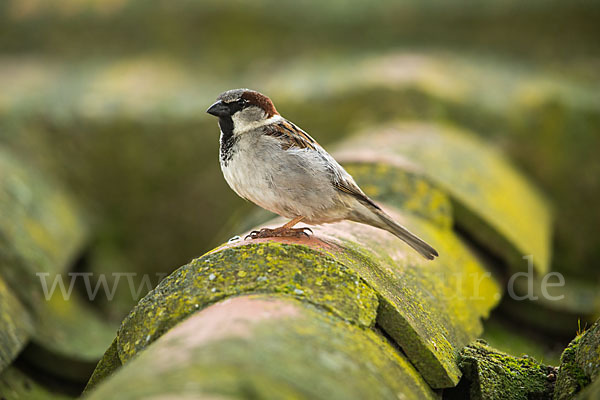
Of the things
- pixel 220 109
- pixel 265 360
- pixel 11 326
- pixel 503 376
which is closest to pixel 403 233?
pixel 503 376

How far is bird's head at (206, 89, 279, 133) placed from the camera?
3391 mm

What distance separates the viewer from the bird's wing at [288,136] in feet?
10.6

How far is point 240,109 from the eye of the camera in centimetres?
341

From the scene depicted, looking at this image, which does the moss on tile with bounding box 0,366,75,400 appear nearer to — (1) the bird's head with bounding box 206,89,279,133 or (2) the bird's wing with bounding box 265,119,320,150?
(1) the bird's head with bounding box 206,89,279,133

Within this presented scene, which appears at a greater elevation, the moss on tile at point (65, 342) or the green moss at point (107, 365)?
the moss on tile at point (65, 342)

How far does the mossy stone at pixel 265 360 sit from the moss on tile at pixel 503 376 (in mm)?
385

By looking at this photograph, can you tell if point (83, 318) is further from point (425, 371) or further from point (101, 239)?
point (425, 371)

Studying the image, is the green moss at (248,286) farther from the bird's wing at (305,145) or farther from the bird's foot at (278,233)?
the bird's wing at (305,145)

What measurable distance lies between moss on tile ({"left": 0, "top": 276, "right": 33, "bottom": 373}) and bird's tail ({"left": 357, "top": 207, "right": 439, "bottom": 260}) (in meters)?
2.12

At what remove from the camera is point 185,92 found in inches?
280

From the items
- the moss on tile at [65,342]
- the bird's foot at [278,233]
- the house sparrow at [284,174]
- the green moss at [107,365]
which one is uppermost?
the house sparrow at [284,174]

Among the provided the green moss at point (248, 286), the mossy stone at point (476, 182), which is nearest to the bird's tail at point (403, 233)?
the green moss at point (248, 286)

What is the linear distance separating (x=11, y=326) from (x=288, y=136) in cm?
204

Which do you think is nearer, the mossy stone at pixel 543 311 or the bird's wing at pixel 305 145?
the bird's wing at pixel 305 145
